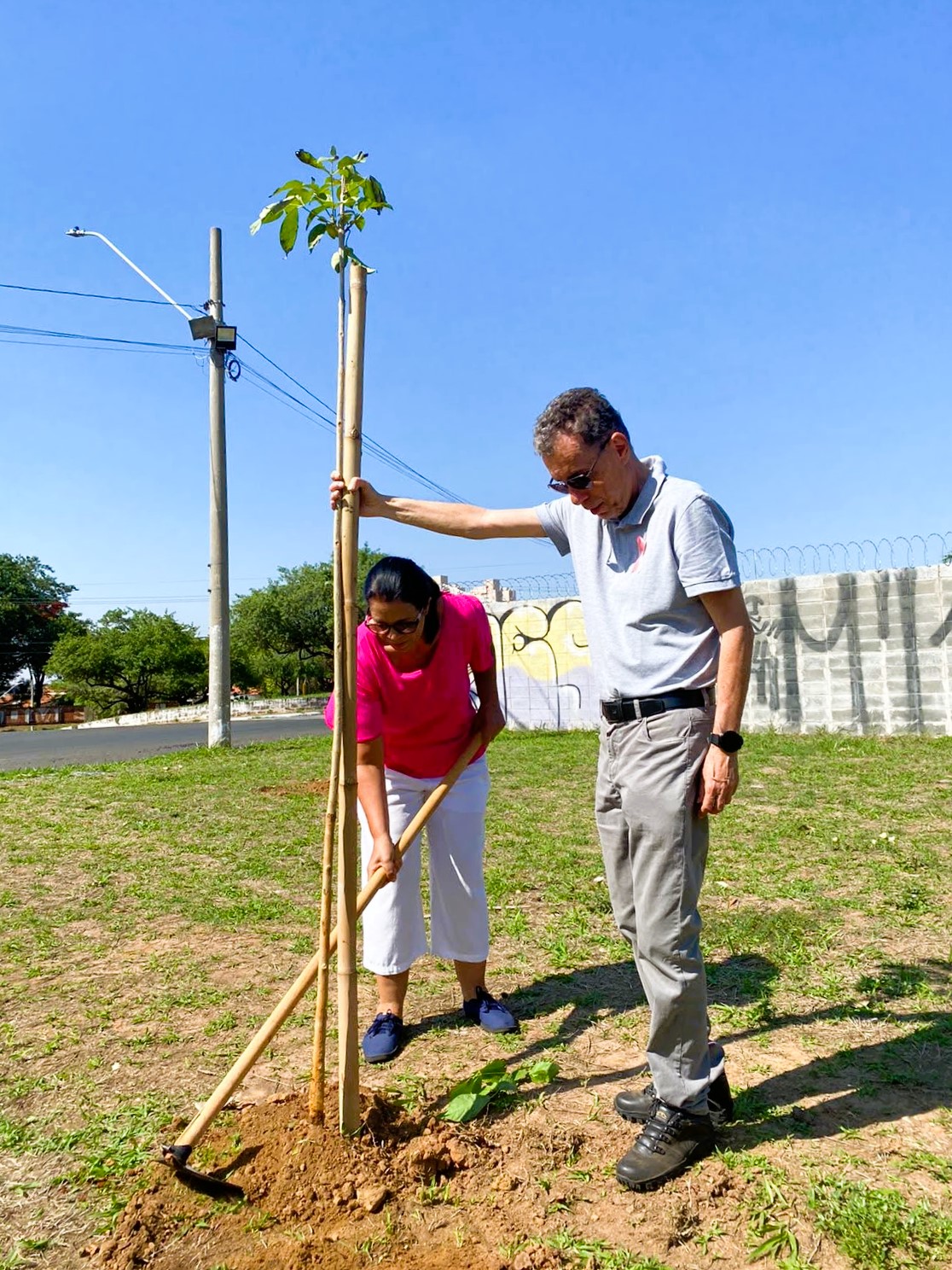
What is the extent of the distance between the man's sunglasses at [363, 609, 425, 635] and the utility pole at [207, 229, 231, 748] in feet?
37.1

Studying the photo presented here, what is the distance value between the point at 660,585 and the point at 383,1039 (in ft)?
6.24

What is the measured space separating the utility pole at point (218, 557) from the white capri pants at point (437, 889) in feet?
36.0

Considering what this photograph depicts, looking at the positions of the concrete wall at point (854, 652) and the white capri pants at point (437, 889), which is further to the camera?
the concrete wall at point (854, 652)

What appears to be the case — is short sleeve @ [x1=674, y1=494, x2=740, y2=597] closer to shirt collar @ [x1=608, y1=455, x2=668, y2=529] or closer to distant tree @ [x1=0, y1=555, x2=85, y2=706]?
shirt collar @ [x1=608, y1=455, x2=668, y2=529]

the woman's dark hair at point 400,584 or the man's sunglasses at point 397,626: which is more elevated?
the woman's dark hair at point 400,584

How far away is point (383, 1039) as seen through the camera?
3.33 metres

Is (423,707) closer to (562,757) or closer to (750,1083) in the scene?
(750,1083)

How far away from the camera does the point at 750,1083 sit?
3014 mm

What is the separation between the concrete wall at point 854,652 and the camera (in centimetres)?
1175

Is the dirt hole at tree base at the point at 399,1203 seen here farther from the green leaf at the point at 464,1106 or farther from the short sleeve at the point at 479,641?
the short sleeve at the point at 479,641

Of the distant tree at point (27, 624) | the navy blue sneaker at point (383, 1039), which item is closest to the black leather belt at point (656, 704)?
the navy blue sneaker at point (383, 1039)

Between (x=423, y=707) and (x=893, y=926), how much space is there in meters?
2.66

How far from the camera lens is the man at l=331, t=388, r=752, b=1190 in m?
2.51

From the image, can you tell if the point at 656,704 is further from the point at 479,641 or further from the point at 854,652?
the point at 854,652
